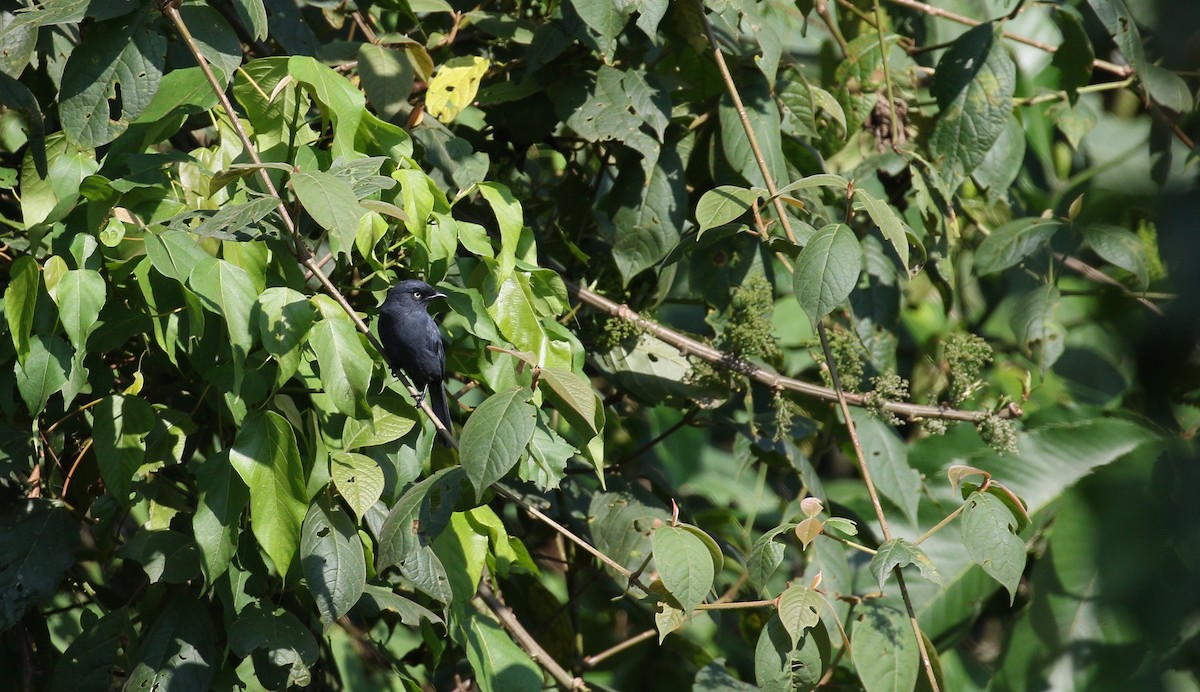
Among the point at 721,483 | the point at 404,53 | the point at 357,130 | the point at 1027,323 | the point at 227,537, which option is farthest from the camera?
the point at 721,483

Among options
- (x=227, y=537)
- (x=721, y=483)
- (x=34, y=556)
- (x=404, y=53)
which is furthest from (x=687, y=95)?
(x=721, y=483)

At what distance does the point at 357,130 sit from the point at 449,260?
1.20ft

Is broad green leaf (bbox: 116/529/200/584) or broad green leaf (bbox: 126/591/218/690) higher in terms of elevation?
broad green leaf (bbox: 116/529/200/584)

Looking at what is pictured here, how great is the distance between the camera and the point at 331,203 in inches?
63.9

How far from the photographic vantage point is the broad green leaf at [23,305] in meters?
1.85

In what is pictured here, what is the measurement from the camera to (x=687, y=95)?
2.75m

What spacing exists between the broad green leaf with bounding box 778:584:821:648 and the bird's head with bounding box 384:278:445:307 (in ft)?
3.64

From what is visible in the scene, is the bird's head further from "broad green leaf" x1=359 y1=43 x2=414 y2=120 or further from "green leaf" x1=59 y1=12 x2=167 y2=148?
"green leaf" x1=59 y1=12 x2=167 y2=148

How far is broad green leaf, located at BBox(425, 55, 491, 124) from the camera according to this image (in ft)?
8.16

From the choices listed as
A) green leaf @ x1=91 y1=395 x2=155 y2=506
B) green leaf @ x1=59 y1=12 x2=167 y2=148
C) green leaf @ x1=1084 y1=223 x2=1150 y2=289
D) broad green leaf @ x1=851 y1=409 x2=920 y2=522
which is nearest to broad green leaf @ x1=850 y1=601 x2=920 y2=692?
broad green leaf @ x1=851 y1=409 x2=920 y2=522

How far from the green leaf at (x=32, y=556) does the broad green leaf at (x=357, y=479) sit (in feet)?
2.21

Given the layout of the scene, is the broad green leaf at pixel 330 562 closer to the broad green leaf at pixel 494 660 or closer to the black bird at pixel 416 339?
the broad green leaf at pixel 494 660

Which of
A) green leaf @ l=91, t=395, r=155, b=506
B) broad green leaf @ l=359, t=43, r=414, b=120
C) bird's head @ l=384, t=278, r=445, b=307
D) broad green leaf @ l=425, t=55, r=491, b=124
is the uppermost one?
broad green leaf @ l=359, t=43, r=414, b=120

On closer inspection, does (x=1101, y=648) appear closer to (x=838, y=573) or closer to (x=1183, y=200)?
(x=1183, y=200)
